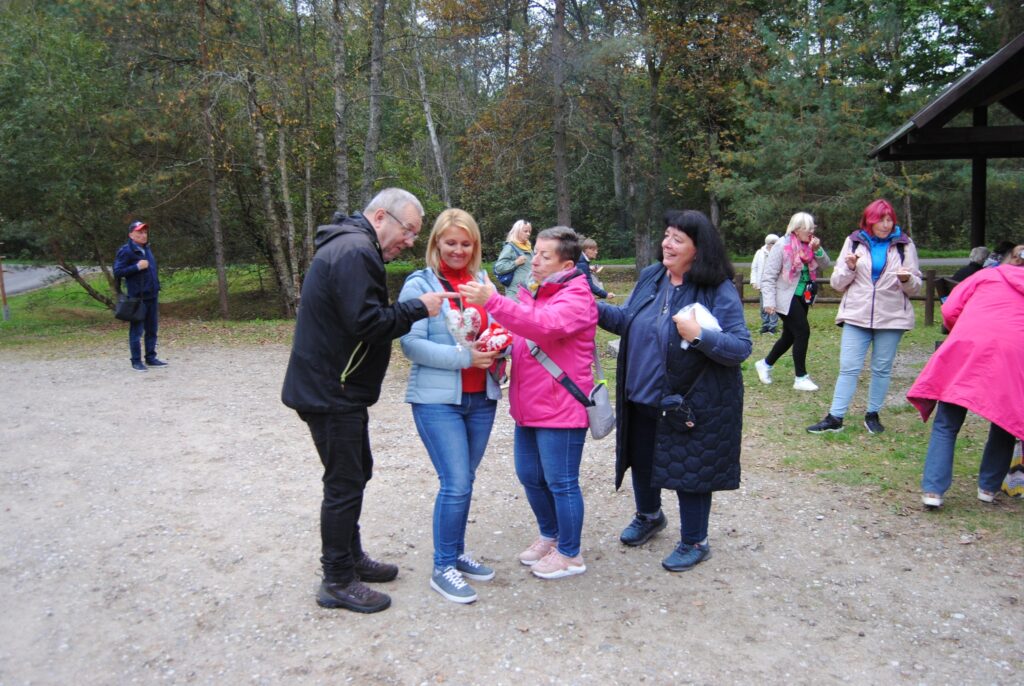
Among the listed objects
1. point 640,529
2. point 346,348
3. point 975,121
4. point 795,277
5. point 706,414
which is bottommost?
point 640,529

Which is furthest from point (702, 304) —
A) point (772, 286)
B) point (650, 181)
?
point (650, 181)

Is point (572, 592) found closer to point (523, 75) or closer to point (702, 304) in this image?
point (702, 304)

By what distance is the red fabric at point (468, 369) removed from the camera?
352 centimetres

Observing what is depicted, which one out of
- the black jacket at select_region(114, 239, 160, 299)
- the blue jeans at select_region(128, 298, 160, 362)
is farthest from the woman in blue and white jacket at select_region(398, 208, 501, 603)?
the blue jeans at select_region(128, 298, 160, 362)

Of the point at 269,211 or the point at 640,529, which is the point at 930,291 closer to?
the point at 640,529

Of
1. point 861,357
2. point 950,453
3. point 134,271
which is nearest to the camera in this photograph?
point 950,453

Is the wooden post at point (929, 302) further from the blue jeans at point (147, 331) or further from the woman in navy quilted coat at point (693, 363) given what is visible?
the blue jeans at point (147, 331)

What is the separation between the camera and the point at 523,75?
707 inches

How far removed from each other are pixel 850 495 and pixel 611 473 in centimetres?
155

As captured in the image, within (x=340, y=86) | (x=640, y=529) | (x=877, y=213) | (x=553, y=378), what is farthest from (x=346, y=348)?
(x=340, y=86)

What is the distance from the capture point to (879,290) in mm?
5984

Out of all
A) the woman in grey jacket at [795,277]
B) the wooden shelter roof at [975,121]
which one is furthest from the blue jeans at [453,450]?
the wooden shelter roof at [975,121]

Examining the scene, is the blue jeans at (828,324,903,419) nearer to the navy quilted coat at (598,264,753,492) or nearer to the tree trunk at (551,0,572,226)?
the navy quilted coat at (598,264,753,492)

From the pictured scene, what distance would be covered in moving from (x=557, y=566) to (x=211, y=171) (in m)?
14.2
